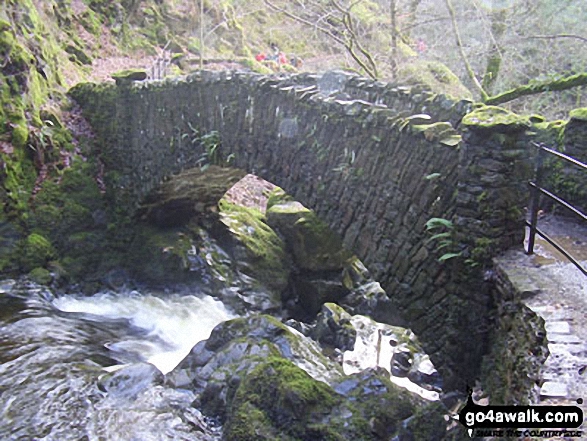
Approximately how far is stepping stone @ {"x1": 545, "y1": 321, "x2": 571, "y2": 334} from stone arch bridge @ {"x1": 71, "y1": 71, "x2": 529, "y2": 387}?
44.6 inches

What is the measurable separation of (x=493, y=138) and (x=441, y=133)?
0.67m

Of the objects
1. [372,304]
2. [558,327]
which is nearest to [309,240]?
[372,304]

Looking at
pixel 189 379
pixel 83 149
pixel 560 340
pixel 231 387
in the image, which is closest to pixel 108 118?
pixel 83 149

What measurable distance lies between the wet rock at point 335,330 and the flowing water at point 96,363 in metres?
1.91

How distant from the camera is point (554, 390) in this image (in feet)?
9.41

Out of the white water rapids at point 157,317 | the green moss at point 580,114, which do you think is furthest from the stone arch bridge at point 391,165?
the white water rapids at point 157,317

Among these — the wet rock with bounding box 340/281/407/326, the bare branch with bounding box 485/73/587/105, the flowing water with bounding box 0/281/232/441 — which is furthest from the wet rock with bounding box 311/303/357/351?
Result: the bare branch with bounding box 485/73/587/105

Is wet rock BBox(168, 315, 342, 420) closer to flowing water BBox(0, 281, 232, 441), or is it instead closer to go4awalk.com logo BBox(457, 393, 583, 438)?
flowing water BBox(0, 281, 232, 441)

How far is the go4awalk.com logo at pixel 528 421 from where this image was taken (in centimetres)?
261

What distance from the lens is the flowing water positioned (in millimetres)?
5328

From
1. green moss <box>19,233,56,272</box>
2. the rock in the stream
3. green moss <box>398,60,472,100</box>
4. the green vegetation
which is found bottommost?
the rock in the stream

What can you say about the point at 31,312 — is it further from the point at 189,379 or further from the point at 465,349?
the point at 465,349

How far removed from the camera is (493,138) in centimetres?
438

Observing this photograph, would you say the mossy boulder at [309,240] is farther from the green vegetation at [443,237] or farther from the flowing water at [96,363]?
the green vegetation at [443,237]
